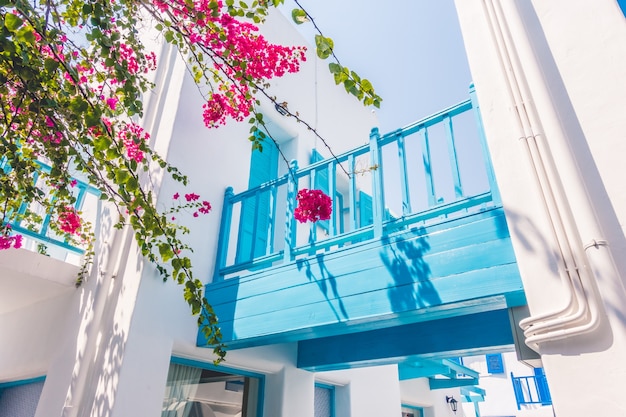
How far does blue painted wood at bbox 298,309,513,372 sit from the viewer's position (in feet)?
10.4

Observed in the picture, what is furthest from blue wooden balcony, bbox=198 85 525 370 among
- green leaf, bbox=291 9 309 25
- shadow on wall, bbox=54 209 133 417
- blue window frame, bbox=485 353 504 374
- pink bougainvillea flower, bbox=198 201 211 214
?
blue window frame, bbox=485 353 504 374

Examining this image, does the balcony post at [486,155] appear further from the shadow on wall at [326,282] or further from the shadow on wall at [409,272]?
the shadow on wall at [326,282]

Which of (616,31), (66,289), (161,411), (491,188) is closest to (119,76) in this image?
(491,188)

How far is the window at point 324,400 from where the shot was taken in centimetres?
481

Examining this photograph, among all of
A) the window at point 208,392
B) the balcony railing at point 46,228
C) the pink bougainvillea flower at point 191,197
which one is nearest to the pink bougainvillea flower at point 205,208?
the pink bougainvillea flower at point 191,197

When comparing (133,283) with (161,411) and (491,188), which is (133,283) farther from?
(491,188)

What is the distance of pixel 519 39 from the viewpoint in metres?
2.19

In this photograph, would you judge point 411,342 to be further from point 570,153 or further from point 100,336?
point 100,336

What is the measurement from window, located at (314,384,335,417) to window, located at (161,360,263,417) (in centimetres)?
97

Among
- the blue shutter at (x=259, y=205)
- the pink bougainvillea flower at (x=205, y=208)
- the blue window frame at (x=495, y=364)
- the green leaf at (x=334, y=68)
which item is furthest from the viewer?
the blue window frame at (x=495, y=364)

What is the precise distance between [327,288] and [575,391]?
1.57 m

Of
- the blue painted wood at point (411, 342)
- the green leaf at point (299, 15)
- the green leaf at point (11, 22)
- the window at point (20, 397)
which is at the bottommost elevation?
the window at point (20, 397)

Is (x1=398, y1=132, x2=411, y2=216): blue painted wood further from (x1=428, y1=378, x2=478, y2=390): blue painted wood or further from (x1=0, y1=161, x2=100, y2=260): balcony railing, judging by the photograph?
(x1=428, y1=378, x2=478, y2=390): blue painted wood

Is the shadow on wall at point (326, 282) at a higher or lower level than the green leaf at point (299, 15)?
lower
